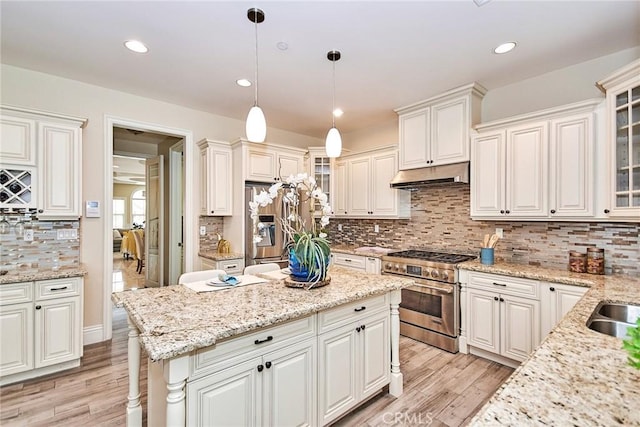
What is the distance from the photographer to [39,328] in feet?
8.42

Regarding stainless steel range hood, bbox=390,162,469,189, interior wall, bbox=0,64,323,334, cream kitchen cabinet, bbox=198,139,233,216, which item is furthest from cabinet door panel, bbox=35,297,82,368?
stainless steel range hood, bbox=390,162,469,189

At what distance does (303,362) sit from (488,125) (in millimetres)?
2802

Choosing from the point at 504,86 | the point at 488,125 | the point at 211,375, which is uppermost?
the point at 504,86

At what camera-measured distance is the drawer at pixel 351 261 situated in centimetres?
398

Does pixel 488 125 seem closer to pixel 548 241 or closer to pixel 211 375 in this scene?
pixel 548 241

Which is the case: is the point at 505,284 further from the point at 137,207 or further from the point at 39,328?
the point at 137,207

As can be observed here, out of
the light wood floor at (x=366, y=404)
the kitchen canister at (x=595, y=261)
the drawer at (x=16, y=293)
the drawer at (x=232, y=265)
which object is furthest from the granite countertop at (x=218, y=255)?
the kitchen canister at (x=595, y=261)

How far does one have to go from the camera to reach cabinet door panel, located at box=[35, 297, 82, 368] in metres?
2.57

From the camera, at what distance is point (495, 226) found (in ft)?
10.9

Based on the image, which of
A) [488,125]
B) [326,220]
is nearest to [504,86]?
[488,125]

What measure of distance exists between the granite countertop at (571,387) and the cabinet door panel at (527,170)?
169 cm

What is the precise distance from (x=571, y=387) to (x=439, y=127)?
297cm

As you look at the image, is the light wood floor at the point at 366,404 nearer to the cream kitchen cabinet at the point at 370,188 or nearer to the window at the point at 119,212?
the cream kitchen cabinet at the point at 370,188

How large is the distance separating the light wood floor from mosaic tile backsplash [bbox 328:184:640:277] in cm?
118
